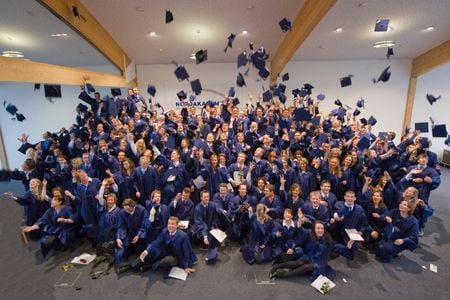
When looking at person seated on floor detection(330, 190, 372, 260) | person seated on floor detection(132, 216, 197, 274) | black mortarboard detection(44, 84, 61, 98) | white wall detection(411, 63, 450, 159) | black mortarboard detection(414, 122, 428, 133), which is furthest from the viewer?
white wall detection(411, 63, 450, 159)

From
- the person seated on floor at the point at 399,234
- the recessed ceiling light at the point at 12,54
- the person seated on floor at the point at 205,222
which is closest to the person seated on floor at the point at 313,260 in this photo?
the person seated on floor at the point at 399,234

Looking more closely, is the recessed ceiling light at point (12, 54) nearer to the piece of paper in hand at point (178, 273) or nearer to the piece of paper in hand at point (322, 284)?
the piece of paper in hand at point (178, 273)

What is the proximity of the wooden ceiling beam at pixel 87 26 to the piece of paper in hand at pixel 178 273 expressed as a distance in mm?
5063

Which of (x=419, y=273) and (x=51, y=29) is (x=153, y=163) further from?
(x=419, y=273)

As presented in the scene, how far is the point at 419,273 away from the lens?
356cm

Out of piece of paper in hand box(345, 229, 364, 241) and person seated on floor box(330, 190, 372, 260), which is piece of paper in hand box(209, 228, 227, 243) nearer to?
person seated on floor box(330, 190, 372, 260)

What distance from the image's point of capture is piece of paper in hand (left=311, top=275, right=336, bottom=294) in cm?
323

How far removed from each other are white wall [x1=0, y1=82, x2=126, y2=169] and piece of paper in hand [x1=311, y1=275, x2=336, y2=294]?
975cm

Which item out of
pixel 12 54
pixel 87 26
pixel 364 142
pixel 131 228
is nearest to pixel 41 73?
pixel 12 54

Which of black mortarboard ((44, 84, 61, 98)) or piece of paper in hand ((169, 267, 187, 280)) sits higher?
black mortarboard ((44, 84, 61, 98))

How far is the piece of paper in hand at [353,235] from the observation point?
11.5 feet

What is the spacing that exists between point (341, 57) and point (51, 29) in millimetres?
9265

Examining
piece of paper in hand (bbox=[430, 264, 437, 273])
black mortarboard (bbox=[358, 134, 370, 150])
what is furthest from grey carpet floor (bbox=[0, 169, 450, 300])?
black mortarboard (bbox=[358, 134, 370, 150])

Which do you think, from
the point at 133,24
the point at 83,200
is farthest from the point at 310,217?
the point at 133,24
